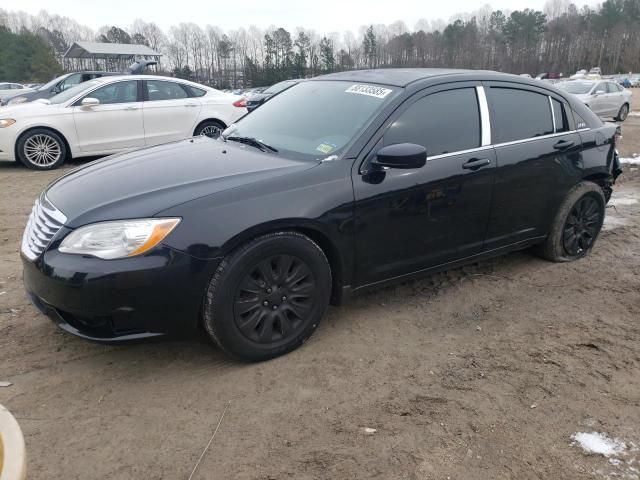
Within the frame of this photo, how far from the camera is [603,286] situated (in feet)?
13.5

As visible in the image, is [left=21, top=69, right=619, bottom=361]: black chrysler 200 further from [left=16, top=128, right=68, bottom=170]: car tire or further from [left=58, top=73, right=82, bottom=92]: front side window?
[left=58, top=73, right=82, bottom=92]: front side window

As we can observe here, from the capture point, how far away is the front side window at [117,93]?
28.2 feet

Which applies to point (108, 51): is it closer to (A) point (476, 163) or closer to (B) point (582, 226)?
(B) point (582, 226)

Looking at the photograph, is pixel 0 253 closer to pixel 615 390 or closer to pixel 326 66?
pixel 615 390

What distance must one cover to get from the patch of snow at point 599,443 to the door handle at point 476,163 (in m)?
1.83

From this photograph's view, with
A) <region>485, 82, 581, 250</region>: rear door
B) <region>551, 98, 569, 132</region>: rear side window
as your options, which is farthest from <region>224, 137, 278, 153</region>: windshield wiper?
<region>551, 98, 569, 132</region>: rear side window

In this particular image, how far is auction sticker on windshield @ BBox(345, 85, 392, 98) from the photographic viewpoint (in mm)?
3467

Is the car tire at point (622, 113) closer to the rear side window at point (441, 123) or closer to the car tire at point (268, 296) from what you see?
the rear side window at point (441, 123)

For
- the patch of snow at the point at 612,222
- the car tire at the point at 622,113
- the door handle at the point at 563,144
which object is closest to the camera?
the door handle at the point at 563,144

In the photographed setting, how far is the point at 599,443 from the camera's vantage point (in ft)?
7.84

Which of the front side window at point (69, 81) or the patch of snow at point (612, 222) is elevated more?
the front side window at point (69, 81)

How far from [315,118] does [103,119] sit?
616 cm

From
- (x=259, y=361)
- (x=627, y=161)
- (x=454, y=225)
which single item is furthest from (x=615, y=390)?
(x=627, y=161)

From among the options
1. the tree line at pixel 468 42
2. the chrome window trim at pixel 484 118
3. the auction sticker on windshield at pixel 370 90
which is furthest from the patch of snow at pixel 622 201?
the tree line at pixel 468 42
